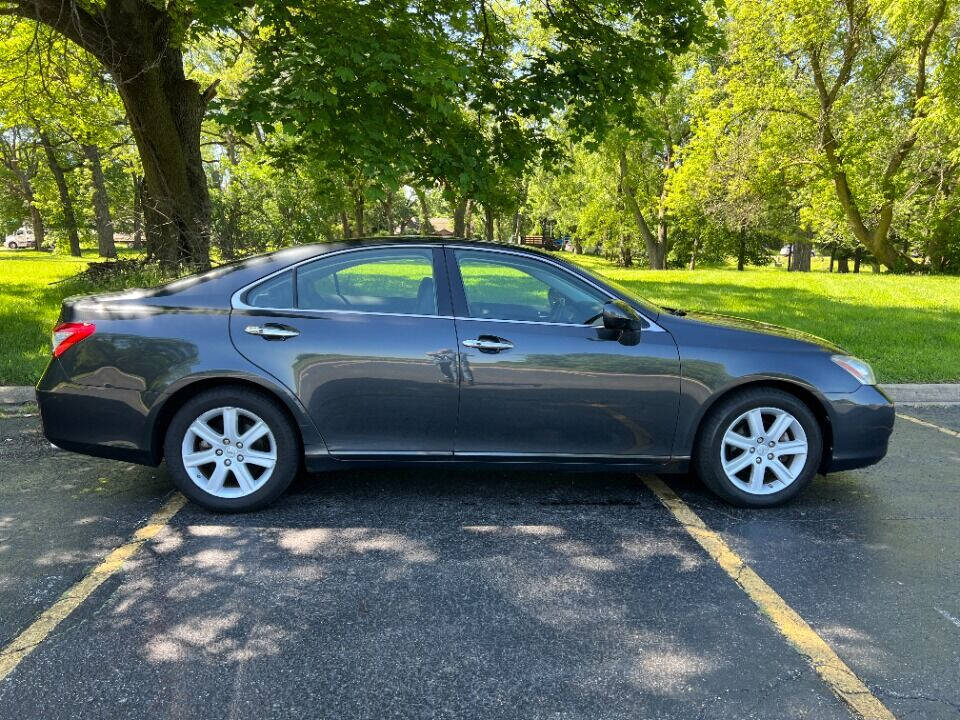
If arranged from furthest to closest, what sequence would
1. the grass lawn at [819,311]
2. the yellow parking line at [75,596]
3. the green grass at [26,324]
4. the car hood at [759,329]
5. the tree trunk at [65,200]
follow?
the tree trunk at [65,200], the grass lawn at [819,311], the green grass at [26,324], the car hood at [759,329], the yellow parking line at [75,596]

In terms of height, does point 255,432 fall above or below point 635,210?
below

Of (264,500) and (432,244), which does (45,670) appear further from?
(432,244)

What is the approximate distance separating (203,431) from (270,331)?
68 centimetres

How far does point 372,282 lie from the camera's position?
397 cm

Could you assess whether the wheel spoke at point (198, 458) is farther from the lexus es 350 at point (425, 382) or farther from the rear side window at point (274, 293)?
the rear side window at point (274, 293)

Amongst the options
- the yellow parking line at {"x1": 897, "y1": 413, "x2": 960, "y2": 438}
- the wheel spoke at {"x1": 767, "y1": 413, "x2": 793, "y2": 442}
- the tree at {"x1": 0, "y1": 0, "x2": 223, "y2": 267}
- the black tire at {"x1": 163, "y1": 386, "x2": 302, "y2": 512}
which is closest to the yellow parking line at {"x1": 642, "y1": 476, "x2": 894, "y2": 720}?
the wheel spoke at {"x1": 767, "y1": 413, "x2": 793, "y2": 442}

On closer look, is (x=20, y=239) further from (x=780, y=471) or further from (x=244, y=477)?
(x=780, y=471)

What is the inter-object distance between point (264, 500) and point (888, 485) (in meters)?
4.05

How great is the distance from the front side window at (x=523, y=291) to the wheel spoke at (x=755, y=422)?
1095 millimetres

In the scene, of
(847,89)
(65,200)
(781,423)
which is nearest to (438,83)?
(781,423)

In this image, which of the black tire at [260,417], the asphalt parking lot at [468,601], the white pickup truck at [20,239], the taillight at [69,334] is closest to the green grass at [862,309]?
the asphalt parking lot at [468,601]

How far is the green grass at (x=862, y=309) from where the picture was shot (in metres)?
7.92

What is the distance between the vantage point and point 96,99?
1877cm

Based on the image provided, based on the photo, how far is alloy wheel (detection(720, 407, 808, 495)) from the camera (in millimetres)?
3883
